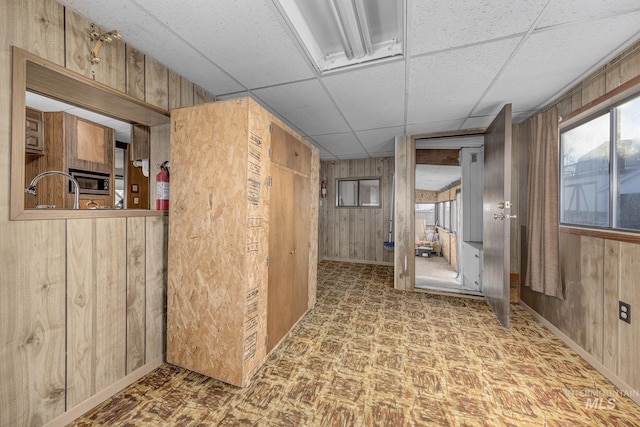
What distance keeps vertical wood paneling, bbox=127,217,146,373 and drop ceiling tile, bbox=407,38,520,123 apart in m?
2.45

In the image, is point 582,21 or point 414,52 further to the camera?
point 414,52

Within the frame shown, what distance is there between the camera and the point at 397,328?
95.8 inches

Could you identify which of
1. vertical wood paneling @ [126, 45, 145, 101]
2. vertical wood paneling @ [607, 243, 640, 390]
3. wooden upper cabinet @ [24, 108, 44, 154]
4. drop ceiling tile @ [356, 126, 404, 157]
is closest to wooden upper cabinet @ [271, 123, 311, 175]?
vertical wood paneling @ [126, 45, 145, 101]

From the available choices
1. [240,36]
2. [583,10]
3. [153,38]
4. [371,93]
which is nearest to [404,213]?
[371,93]

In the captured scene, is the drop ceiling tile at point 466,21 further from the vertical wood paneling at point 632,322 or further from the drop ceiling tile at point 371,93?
the vertical wood paneling at point 632,322

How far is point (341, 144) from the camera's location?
4211mm

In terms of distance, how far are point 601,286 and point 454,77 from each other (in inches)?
81.3

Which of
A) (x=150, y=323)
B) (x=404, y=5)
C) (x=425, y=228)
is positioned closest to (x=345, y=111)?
(x=404, y=5)

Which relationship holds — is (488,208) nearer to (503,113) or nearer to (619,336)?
(503,113)

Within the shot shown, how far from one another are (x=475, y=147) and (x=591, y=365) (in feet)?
10.3

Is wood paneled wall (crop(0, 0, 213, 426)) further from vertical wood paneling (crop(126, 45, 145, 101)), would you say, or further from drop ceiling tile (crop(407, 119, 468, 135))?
drop ceiling tile (crop(407, 119, 468, 135))

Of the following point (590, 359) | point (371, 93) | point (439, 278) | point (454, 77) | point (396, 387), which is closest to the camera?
point (396, 387)

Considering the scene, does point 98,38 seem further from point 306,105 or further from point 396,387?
point 396,387

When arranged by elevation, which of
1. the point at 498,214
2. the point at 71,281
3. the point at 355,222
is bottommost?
the point at 71,281
